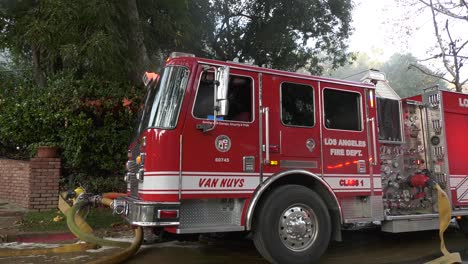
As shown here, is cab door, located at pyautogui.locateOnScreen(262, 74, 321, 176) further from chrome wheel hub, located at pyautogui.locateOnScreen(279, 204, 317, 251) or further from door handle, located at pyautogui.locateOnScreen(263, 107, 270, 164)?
chrome wheel hub, located at pyautogui.locateOnScreen(279, 204, 317, 251)

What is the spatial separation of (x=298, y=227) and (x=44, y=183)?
5.78 metres

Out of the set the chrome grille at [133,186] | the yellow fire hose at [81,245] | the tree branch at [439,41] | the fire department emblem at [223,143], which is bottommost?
the yellow fire hose at [81,245]

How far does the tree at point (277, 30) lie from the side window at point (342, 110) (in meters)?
7.58

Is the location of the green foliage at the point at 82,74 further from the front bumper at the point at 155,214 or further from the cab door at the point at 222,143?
the front bumper at the point at 155,214

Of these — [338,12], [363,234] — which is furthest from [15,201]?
[338,12]

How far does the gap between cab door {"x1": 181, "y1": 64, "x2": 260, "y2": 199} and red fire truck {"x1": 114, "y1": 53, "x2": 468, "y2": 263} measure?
12 mm

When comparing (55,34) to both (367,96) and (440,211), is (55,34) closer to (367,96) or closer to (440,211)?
(367,96)

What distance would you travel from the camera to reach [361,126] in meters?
6.20

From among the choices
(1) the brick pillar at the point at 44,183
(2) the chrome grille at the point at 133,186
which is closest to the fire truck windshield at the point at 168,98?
(2) the chrome grille at the point at 133,186

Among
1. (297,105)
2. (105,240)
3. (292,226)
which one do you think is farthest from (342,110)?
(105,240)

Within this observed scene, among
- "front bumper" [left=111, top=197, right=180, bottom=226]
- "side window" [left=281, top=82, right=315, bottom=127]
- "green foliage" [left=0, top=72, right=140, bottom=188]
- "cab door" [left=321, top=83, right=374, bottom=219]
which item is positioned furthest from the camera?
"green foliage" [left=0, top=72, right=140, bottom=188]

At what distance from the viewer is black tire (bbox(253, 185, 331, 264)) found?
5.09 metres

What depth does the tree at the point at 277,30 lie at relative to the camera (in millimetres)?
13547

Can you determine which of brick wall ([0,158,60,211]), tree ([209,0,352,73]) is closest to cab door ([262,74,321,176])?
brick wall ([0,158,60,211])
